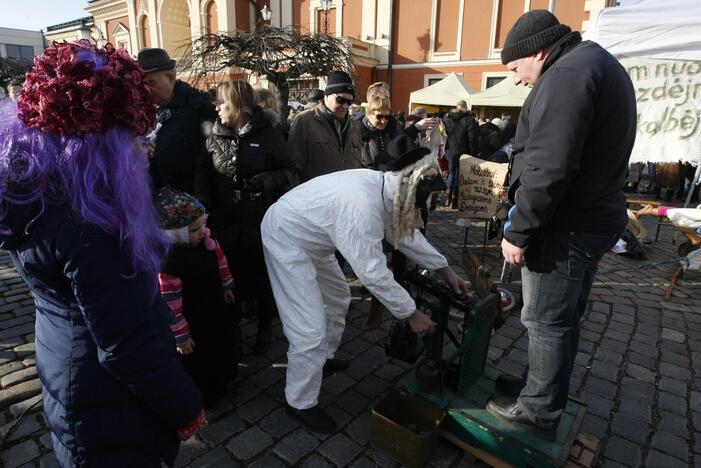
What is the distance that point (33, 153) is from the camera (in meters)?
1.01

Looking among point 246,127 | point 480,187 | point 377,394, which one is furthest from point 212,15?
point 377,394

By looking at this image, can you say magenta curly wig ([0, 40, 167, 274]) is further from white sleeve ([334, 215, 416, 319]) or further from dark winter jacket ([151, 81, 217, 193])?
dark winter jacket ([151, 81, 217, 193])

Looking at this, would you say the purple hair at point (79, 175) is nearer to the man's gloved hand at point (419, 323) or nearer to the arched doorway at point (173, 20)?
the man's gloved hand at point (419, 323)

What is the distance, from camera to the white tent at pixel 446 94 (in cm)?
1246

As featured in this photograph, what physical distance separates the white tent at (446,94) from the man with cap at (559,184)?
35.8 feet

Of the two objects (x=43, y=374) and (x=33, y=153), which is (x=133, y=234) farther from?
(x=43, y=374)

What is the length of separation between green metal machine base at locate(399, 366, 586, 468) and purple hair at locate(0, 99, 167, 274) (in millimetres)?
1839

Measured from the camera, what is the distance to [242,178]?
119 inches

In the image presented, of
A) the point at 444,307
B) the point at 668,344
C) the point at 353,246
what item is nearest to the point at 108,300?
the point at 353,246

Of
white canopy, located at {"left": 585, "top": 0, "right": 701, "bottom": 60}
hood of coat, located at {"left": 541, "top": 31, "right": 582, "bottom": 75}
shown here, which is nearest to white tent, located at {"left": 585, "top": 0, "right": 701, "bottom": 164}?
white canopy, located at {"left": 585, "top": 0, "right": 701, "bottom": 60}

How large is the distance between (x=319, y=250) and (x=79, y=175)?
1.52m

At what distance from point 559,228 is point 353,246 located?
95 cm

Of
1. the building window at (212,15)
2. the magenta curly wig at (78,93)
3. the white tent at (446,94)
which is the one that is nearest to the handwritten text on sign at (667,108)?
the magenta curly wig at (78,93)

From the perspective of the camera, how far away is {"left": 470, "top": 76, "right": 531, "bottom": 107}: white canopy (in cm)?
1087
